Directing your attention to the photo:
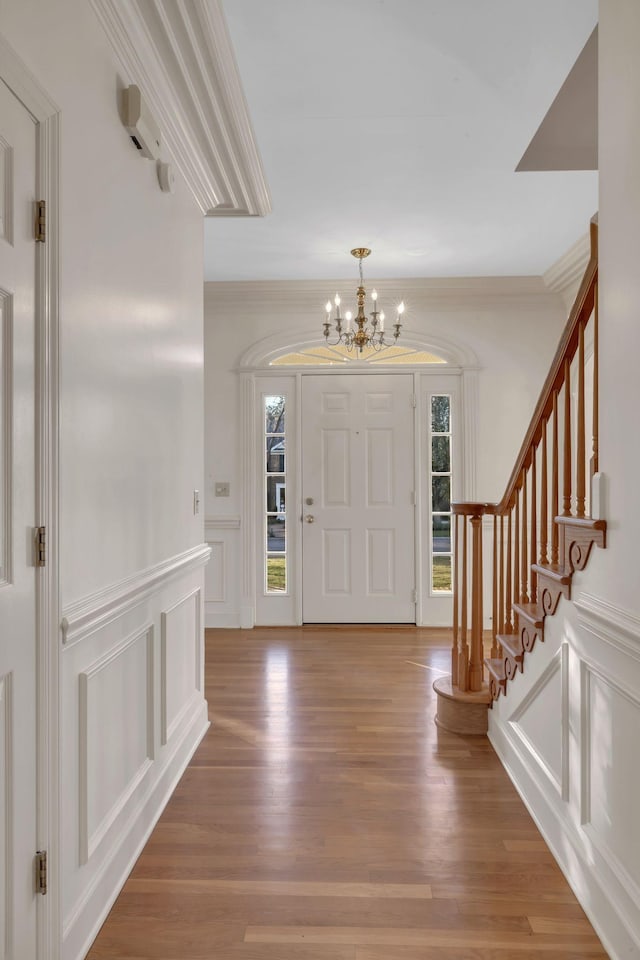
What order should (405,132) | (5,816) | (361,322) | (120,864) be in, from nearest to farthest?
1. (5,816)
2. (120,864)
3. (405,132)
4. (361,322)

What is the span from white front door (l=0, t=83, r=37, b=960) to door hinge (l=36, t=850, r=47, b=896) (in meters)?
0.02

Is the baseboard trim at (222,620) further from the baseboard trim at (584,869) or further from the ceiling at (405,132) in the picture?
the baseboard trim at (584,869)

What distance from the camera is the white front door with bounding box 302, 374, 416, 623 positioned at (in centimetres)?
537

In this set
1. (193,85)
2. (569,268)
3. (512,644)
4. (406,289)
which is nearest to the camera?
(193,85)

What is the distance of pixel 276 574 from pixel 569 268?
3298mm

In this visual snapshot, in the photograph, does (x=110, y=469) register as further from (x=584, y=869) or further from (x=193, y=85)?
(x=584, y=869)

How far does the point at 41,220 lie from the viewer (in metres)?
1.47

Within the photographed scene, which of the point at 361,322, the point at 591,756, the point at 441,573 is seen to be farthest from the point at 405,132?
the point at 441,573

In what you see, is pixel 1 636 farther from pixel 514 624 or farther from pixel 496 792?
pixel 514 624

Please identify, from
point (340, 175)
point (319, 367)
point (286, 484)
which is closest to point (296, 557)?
point (286, 484)

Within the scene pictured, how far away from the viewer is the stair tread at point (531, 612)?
2303 mm

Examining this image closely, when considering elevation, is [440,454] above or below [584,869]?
above

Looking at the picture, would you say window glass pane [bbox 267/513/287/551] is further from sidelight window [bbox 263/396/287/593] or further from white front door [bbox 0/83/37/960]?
white front door [bbox 0/83/37/960]

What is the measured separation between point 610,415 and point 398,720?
83.4 inches
